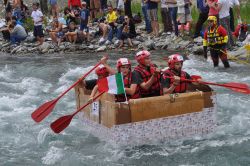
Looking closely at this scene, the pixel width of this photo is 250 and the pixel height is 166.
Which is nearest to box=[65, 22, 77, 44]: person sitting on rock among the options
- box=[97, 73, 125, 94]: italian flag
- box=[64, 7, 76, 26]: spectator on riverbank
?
box=[64, 7, 76, 26]: spectator on riverbank

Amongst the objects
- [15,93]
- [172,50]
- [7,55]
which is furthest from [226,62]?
[7,55]

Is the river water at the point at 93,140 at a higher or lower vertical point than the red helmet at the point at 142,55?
lower

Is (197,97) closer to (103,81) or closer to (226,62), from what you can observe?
(103,81)

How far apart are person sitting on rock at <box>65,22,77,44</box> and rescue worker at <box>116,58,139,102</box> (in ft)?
36.7

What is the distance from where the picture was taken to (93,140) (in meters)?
9.98

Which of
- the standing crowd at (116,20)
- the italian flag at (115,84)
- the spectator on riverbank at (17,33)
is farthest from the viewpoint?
the spectator on riverbank at (17,33)

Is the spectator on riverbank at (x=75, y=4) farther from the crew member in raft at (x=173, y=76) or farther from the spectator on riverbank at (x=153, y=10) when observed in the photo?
the crew member in raft at (x=173, y=76)

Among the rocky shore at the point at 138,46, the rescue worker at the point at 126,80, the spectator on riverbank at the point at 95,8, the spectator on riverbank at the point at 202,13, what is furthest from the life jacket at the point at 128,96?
the spectator on riverbank at the point at 95,8

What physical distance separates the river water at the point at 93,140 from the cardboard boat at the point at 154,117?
0.57ft

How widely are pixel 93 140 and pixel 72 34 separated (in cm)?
1113

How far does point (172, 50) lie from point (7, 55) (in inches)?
255

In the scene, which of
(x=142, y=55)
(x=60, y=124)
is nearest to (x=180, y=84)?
(x=142, y=55)

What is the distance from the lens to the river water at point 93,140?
349 inches

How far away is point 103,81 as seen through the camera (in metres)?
9.27
